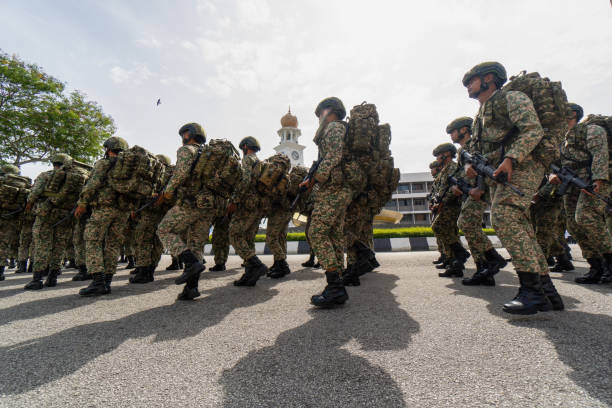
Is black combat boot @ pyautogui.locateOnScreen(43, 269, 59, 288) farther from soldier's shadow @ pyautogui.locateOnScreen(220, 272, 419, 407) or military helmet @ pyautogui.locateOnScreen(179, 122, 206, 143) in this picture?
soldier's shadow @ pyautogui.locateOnScreen(220, 272, 419, 407)

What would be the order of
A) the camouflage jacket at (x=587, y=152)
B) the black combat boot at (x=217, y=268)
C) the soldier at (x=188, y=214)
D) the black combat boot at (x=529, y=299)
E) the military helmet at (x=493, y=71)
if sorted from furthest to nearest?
the black combat boot at (x=217, y=268) → the camouflage jacket at (x=587, y=152) → the soldier at (x=188, y=214) → the military helmet at (x=493, y=71) → the black combat boot at (x=529, y=299)

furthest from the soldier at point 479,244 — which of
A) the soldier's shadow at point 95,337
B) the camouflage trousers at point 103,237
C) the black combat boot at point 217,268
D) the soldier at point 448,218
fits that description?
the camouflage trousers at point 103,237

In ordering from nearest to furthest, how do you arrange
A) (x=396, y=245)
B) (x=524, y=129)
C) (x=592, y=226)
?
1. (x=524, y=129)
2. (x=592, y=226)
3. (x=396, y=245)

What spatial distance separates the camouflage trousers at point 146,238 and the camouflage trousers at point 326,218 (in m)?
3.28

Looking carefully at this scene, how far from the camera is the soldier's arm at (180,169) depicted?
3.28m

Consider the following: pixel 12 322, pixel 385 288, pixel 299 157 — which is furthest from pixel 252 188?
pixel 299 157

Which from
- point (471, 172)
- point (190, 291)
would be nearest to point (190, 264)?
point (190, 291)

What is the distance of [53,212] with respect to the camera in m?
4.60

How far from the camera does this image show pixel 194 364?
5.05 ft

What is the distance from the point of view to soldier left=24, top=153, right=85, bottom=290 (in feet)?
14.3

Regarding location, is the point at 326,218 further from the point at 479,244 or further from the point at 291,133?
the point at 291,133

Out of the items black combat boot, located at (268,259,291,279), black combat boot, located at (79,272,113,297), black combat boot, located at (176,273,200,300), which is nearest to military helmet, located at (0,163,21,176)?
black combat boot, located at (79,272,113,297)

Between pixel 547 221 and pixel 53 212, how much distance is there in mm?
7900

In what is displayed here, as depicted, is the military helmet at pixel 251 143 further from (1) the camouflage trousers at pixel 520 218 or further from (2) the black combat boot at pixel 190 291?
(1) the camouflage trousers at pixel 520 218
